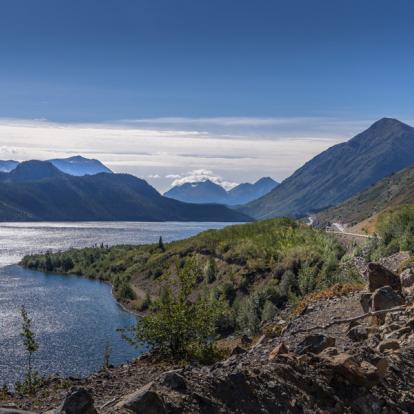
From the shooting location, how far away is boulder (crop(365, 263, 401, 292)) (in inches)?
1056

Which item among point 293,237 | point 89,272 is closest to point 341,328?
point 293,237

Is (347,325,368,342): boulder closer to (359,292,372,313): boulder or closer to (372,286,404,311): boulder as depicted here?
(372,286,404,311): boulder

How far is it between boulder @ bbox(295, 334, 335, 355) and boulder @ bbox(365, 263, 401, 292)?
1169 cm

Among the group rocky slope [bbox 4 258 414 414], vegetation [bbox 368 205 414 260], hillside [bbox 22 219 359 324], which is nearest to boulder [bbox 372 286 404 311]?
rocky slope [bbox 4 258 414 414]

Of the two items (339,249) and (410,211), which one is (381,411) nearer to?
(410,211)

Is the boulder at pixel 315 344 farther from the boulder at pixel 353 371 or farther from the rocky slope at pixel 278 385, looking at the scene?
the boulder at pixel 353 371

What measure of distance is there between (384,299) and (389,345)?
6.53 m

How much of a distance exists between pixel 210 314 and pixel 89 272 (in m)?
157

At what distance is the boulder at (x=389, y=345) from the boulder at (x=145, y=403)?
916 centimetres

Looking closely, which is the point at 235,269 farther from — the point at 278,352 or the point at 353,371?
the point at 353,371

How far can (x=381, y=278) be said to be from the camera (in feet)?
88.3

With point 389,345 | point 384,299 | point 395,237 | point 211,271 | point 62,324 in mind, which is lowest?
point 62,324

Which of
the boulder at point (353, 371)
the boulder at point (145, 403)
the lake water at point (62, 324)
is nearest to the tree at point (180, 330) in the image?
the boulder at point (353, 371)

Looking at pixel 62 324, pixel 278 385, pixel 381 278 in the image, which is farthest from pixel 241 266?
pixel 278 385
